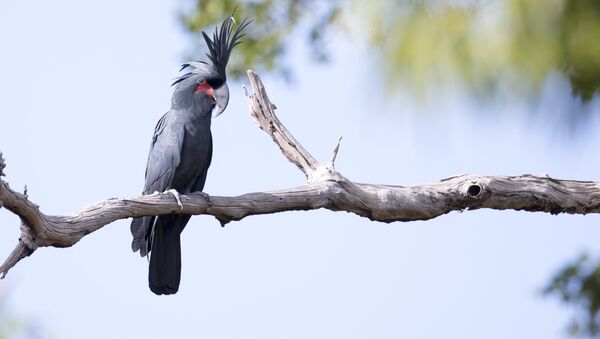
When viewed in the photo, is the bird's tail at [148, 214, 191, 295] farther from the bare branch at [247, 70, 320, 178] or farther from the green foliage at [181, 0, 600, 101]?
the green foliage at [181, 0, 600, 101]

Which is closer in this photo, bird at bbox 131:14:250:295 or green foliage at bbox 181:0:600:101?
green foliage at bbox 181:0:600:101

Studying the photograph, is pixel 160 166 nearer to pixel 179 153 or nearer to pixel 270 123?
pixel 179 153

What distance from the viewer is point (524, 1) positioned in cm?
193

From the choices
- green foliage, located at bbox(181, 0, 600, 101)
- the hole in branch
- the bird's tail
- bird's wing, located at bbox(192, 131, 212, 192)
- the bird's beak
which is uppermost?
the bird's beak

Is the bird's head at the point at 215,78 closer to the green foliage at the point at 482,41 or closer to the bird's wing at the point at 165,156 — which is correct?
the bird's wing at the point at 165,156

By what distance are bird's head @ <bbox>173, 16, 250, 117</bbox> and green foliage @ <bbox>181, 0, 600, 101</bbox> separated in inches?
137

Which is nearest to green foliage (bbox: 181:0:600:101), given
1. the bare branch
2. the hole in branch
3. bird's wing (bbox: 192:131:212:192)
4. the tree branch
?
the tree branch

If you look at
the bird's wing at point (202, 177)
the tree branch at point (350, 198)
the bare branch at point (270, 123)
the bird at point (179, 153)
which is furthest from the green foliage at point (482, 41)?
the bird's wing at point (202, 177)

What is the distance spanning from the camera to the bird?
521 cm

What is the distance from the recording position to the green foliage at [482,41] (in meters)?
1.97

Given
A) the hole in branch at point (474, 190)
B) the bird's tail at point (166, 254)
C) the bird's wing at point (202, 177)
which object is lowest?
the bird's tail at point (166, 254)

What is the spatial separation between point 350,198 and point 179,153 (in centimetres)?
134

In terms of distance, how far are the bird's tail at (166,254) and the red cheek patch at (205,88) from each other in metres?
0.85

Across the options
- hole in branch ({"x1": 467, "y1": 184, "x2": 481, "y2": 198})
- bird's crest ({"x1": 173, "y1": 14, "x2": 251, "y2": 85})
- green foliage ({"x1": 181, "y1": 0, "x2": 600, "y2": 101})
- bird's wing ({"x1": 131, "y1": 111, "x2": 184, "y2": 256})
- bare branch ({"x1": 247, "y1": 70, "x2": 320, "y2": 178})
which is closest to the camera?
green foliage ({"x1": 181, "y1": 0, "x2": 600, "y2": 101})
